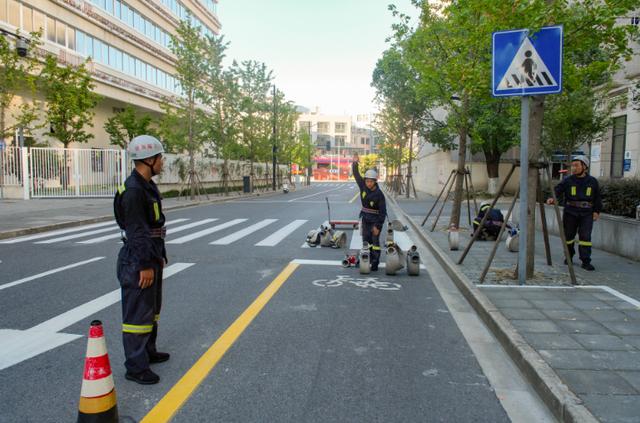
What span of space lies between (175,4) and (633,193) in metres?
50.0

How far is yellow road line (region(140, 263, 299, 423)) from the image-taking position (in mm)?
3372

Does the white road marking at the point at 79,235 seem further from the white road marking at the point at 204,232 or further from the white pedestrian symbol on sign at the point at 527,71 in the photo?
the white pedestrian symbol on sign at the point at 527,71

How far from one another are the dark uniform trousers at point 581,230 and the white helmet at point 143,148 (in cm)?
649

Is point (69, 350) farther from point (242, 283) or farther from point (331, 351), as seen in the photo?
point (242, 283)

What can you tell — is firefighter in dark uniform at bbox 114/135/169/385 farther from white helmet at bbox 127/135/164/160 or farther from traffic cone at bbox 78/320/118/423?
traffic cone at bbox 78/320/118/423

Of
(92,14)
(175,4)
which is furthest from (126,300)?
(175,4)

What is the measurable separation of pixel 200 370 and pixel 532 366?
2647 millimetres

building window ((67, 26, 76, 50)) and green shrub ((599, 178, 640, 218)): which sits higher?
building window ((67, 26, 76, 50))

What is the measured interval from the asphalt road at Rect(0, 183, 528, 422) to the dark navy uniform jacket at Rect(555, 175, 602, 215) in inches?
104

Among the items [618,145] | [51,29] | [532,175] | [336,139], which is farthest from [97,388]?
[336,139]

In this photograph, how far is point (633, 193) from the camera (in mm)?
9406

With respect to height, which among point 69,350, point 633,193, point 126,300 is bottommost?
point 69,350

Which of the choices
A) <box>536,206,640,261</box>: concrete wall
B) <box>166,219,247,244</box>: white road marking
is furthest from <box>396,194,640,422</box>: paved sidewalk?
<box>166,219,247,244</box>: white road marking

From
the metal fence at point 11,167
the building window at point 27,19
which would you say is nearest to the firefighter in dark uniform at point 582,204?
the metal fence at point 11,167
